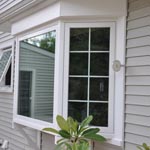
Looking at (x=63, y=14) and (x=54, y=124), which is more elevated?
(x=63, y=14)

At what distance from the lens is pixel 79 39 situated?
11.8 feet

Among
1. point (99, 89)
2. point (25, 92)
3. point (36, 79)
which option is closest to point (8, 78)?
point (25, 92)

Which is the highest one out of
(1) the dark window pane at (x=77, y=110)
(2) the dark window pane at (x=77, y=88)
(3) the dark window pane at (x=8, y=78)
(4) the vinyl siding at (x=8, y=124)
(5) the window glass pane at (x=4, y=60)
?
(5) the window glass pane at (x=4, y=60)

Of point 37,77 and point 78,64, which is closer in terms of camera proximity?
point 78,64

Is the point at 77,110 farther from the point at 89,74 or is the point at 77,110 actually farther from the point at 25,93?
the point at 25,93

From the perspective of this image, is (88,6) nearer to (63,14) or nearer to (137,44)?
(63,14)

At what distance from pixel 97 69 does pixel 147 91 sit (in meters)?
0.74

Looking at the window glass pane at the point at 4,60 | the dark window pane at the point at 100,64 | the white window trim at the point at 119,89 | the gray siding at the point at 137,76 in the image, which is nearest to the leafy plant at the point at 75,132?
the white window trim at the point at 119,89

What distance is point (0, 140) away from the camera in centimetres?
663

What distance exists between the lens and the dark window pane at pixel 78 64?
3.57 m

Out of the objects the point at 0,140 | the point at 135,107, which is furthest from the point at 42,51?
the point at 0,140

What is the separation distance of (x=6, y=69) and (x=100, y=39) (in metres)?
3.65

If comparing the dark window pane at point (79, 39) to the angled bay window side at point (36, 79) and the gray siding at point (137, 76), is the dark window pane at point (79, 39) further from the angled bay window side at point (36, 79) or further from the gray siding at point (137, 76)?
the gray siding at point (137, 76)

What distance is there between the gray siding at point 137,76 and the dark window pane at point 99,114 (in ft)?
0.95
